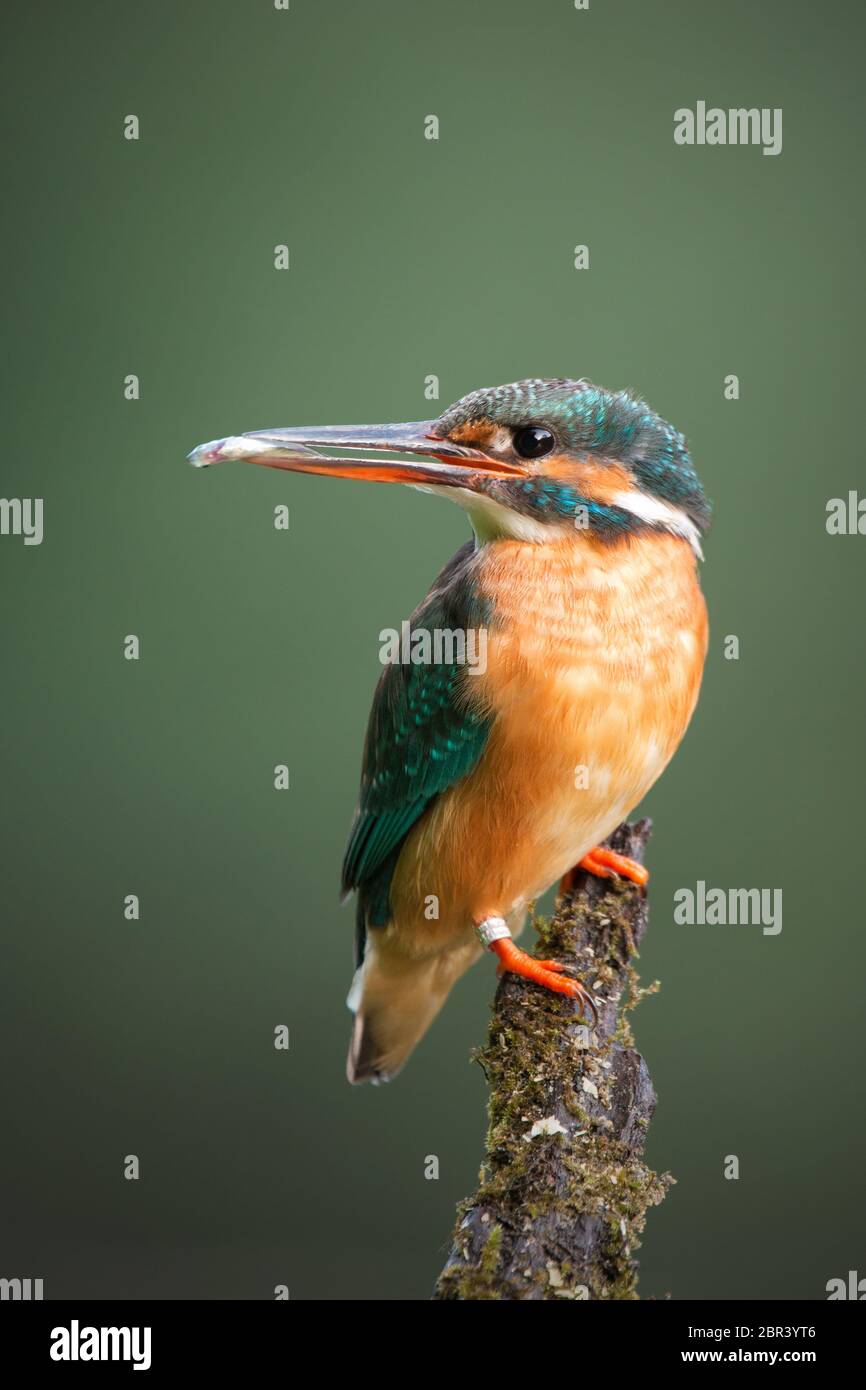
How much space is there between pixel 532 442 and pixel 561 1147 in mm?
1245

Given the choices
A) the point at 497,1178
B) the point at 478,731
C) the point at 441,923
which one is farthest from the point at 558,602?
the point at 497,1178

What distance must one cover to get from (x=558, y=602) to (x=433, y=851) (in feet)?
1.94

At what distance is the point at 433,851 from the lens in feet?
8.86

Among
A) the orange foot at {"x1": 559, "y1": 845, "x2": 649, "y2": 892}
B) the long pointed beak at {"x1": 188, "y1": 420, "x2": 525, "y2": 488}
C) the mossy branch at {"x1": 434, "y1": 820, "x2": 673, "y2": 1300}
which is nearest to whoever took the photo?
the mossy branch at {"x1": 434, "y1": 820, "x2": 673, "y2": 1300}

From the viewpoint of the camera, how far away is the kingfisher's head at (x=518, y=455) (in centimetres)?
Result: 244

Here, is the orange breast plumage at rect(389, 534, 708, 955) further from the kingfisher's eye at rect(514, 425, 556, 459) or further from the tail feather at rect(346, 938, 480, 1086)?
the tail feather at rect(346, 938, 480, 1086)

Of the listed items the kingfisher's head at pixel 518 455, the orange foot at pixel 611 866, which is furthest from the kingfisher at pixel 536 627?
the orange foot at pixel 611 866

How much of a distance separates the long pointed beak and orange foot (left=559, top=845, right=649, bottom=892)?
3.12ft

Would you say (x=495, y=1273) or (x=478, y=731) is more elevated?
(x=478, y=731)

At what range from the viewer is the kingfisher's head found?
2.44 meters

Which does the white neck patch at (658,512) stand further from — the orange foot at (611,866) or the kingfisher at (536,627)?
the orange foot at (611,866)

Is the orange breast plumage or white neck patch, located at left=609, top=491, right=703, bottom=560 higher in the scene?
white neck patch, located at left=609, top=491, right=703, bottom=560

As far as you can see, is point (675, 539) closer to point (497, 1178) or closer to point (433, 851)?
point (433, 851)

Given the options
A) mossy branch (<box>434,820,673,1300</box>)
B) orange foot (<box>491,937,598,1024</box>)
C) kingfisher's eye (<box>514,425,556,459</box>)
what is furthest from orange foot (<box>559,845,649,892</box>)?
kingfisher's eye (<box>514,425,556,459</box>)
